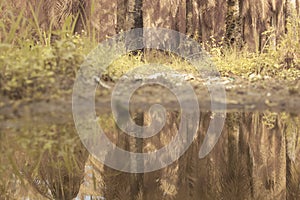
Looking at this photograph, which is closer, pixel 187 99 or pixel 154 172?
pixel 154 172

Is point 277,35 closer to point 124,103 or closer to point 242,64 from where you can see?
point 242,64

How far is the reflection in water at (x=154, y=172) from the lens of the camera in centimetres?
297

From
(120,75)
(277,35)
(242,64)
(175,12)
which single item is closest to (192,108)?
(120,75)

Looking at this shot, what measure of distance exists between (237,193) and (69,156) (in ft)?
3.48

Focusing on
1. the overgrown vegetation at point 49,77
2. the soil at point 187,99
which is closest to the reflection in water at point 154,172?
the overgrown vegetation at point 49,77

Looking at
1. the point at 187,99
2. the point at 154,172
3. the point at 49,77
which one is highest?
the point at 49,77

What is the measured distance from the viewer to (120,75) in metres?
6.49

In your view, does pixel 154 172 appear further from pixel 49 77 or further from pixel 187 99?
pixel 187 99

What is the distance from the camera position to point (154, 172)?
3441 millimetres

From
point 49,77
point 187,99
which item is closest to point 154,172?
point 49,77

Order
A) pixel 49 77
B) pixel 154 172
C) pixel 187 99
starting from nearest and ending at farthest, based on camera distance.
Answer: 1. pixel 154 172
2. pixel 49 77
3. pixel 187 99

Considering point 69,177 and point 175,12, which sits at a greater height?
point 175,12

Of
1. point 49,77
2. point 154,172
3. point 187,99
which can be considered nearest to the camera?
point 154,172

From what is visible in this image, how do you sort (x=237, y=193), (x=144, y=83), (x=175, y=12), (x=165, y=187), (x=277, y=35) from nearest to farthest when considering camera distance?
(x=237, y=193) < (x=165, y=187) < (x=144, y=83) < (x=277, y=35) < (x=175, y=12)
